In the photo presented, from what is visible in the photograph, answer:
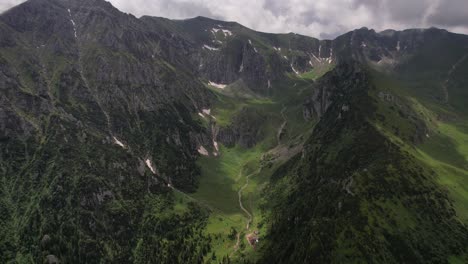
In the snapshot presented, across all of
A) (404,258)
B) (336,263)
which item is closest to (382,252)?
(404,258)

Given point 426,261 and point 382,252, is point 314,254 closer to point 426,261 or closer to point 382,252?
point 382,252

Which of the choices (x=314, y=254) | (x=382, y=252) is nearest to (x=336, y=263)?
(x=314, y=254)

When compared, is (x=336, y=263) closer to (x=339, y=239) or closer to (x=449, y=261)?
(x=339, y=239)

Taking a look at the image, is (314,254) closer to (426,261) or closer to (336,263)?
(336,263)

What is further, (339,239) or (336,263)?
(339,239)

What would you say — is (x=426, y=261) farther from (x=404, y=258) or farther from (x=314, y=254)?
(x=314, y=254)

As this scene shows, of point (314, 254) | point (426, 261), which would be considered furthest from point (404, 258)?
point (314, 254)

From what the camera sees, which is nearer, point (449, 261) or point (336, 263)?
point (336, 263)
